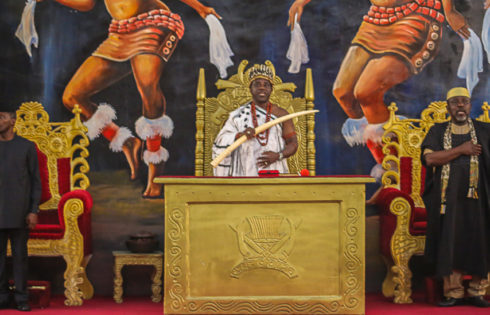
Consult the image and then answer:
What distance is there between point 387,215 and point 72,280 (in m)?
3.18

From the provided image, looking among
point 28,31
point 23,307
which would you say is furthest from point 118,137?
point 23,307

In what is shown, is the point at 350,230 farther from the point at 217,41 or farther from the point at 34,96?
the point at 34,96

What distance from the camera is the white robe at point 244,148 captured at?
5672 mm

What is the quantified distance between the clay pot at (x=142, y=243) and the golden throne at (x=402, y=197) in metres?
2.36

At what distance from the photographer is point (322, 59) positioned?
6.23 meters

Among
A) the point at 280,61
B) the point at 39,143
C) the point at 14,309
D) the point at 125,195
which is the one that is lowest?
the point at 14,309

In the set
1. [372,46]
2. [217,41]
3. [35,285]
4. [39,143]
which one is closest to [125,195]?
[39,143]

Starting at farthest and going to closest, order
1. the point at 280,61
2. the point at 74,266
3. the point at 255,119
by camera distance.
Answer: the point at 280,61 < the point at 255,119 < the point at 74,266

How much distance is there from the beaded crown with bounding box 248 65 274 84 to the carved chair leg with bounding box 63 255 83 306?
258 cm

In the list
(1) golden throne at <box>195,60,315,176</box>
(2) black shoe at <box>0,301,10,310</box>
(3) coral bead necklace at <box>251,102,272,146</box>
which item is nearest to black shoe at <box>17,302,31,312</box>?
(2) black shoe at <box>0,301,10,310</box>

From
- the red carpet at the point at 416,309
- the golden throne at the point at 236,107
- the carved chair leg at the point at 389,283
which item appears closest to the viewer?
the red carpet at the point at 416,309

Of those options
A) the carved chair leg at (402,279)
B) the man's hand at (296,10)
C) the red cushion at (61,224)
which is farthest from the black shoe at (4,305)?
the man's hand at (296,10)

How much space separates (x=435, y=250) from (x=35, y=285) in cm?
368

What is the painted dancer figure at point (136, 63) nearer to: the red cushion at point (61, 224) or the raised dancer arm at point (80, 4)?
the raised dancer arm at point (80, 4)
